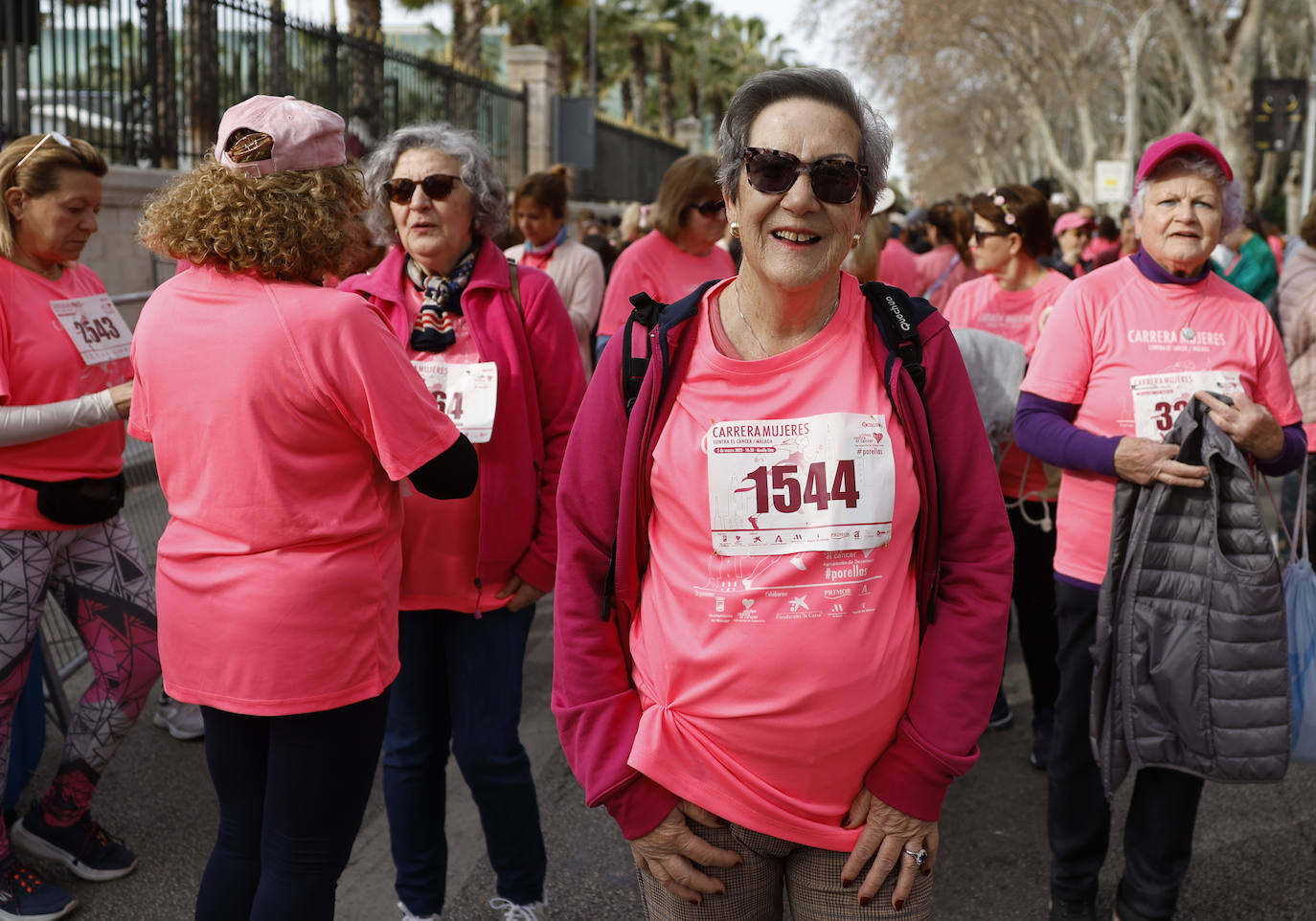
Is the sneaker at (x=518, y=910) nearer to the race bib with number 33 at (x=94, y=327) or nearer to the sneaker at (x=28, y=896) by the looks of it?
the sneaker at (x=28, y=896)

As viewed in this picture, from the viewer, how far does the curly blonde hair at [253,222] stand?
7.76 ft

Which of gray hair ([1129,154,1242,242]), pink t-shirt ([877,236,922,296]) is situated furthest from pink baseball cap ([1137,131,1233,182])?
pink t-shirt ([877,236,922,296])

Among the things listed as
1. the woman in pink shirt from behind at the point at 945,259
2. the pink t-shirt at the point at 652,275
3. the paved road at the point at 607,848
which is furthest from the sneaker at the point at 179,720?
the woman in pink shirt from behind at the point at 945,259

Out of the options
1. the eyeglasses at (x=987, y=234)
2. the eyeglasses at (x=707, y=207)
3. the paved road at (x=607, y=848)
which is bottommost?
the paved road at (x=607, y=848)

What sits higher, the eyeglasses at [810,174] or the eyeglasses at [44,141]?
the eyeglasses at [44,141]

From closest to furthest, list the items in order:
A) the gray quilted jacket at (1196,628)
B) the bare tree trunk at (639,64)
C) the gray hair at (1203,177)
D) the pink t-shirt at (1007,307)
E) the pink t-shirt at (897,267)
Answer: the gray quilted jacket at (1196,628) → the gray hair at (1203,177) → the pink t-shirt at (1007,307) → the pink t-shirt at (897,267) → the bare tree trunk at (639,64)

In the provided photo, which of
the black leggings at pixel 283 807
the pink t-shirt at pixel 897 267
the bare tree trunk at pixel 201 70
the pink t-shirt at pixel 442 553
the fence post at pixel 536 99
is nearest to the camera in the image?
the black leggings at pixel 283 807

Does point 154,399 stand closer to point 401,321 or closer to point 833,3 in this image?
point 401,321

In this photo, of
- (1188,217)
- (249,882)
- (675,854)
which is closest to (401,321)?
(249,882)

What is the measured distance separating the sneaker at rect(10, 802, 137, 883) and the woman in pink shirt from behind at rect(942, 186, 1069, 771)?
3.08 metres

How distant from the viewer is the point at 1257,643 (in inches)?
114

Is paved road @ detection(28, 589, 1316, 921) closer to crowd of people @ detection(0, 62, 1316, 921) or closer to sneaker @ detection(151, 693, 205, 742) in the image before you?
sneaker @ detection(151, 693, 205, 742)

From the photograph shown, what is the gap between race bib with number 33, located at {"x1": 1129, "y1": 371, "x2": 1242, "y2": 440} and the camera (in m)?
3.13

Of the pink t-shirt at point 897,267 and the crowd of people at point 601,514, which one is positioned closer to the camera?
the crowd of people at point 601,514
